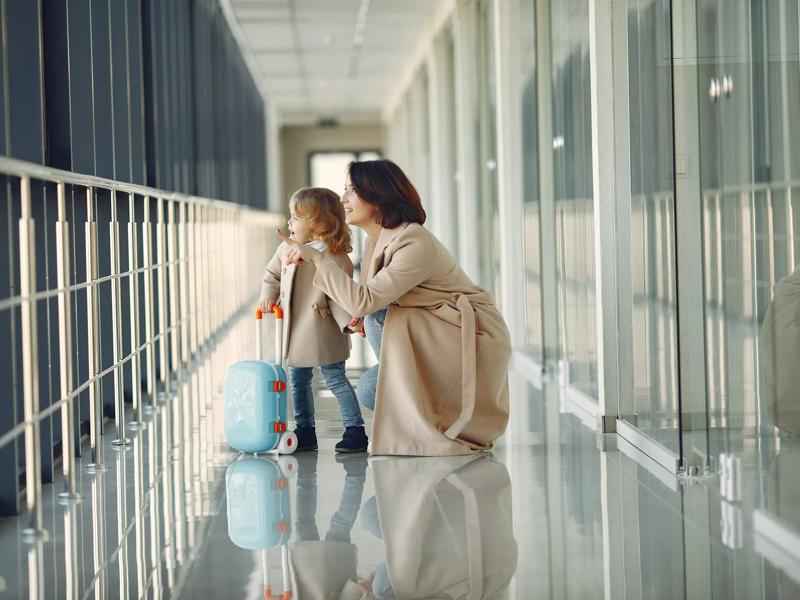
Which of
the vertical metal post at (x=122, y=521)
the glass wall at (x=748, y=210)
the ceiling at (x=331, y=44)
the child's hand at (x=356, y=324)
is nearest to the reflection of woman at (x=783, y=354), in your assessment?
the glass wall at (x=748, y=210)

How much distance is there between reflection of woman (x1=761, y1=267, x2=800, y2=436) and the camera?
10.2 feet

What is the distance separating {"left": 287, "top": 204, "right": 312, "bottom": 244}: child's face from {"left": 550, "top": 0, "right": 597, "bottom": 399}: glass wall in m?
1.40

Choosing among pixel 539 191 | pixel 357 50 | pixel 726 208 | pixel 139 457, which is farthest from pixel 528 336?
pixel 357 50

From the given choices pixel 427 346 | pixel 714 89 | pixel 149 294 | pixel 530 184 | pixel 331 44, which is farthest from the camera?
pixel 331 44

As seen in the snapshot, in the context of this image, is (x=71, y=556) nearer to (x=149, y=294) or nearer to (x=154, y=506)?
(x=154, y=506)

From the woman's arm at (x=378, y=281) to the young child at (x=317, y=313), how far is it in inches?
9.6

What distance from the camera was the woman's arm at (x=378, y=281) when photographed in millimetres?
4023

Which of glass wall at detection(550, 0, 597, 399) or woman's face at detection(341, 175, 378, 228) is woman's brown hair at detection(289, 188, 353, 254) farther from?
glass wall at detection(550, 0, 597, 399)

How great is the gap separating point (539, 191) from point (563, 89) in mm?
901

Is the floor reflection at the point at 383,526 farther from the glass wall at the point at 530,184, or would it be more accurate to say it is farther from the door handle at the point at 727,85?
the glass wall at the point at 530,184

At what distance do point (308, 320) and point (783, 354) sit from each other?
5.93 ft

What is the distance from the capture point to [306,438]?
4.43 meters

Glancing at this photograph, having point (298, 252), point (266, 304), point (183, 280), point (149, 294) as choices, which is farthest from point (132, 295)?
point (183, 280)

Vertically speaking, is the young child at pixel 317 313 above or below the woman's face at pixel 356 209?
below
